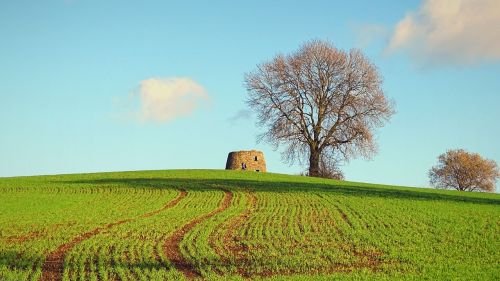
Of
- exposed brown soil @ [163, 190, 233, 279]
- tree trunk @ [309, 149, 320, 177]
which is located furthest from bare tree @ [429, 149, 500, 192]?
exposed brown soil @ [163, 190, 233, 279]

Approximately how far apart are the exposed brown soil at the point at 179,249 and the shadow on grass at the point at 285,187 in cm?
1336

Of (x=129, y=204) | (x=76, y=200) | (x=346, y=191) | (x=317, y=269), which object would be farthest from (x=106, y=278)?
(x=346, y=191)

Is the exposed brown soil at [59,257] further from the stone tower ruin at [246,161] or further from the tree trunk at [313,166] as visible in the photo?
the stone tower ruin at [246,161]

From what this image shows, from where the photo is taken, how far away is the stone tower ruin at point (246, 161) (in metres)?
73.9

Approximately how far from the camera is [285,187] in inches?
1977

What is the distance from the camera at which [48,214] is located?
3512 centimetres

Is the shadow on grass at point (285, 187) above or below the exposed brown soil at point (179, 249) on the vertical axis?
above

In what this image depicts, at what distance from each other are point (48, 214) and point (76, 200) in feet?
24.0

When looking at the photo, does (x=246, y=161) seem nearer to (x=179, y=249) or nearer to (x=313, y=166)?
(x=313, y=166)

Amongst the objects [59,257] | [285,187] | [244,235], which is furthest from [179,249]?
[285,187]

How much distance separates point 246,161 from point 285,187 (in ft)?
78.6

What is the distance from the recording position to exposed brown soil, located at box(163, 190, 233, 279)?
19.8 m

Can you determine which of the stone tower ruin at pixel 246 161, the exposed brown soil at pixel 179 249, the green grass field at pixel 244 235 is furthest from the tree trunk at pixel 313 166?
the exposed brown soil at pixel 179 249

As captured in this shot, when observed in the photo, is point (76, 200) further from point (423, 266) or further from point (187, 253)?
point (423, 266)
